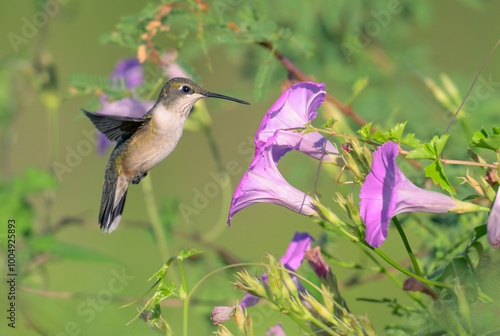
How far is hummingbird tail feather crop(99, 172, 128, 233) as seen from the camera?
4.85ft

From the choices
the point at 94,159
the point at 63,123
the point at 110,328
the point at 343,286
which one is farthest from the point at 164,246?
the point at 63,123

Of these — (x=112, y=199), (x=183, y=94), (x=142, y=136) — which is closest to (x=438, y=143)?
(x=183, y=94)

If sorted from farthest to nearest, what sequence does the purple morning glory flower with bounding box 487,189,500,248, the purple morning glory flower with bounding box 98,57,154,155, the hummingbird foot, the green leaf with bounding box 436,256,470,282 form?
the purple morning glory flower with bounding box 98,57,154,155, the hummingbird foot, the green leaf with bounding box 436,256,470,282, the purple morning glory flower with bounding box 487,189,500,248

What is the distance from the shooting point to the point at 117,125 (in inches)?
53.3

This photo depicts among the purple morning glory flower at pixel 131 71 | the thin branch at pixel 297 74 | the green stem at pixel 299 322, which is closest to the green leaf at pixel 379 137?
the green stem at pixel 299 322

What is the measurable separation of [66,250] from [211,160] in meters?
2.89

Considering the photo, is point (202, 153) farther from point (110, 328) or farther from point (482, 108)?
point (482, 108)

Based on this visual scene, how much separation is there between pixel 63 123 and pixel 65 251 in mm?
3259

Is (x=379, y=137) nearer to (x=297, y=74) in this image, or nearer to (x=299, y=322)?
(x=299, y=322)

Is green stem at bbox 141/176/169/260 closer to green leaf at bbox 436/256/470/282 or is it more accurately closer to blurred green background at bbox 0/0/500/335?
blurred green background at bbox 0/0/500/335

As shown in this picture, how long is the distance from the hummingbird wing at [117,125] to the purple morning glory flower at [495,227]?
759 millimetres

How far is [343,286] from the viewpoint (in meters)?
1.53

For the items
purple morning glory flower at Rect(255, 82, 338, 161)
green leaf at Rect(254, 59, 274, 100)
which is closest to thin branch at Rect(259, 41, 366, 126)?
green leaf at Rect(254, 59, 274, 100)

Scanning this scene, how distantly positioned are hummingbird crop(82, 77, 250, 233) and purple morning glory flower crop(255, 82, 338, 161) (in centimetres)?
33
